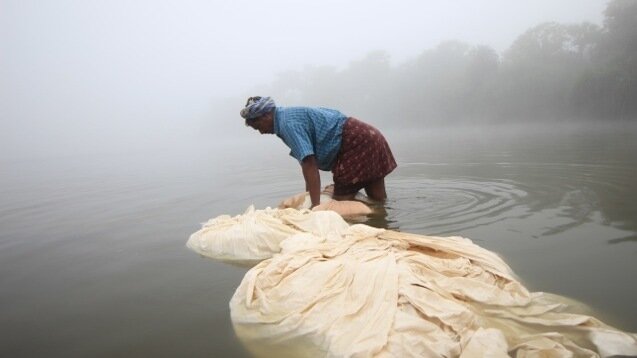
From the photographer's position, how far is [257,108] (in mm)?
4043

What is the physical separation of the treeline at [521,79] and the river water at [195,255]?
52.5 feet

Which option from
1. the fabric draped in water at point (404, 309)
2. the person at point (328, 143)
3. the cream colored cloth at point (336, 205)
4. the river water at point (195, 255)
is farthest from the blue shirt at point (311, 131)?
the fabric draped in water at point (404, 309)

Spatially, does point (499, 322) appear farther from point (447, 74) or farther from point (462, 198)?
point (447, 74)

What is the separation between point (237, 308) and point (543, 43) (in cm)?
3243

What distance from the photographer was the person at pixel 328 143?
408 cm

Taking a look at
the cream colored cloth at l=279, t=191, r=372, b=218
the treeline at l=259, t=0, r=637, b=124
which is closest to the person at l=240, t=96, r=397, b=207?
the cream colored cloth at l=279, t=191, r=372, b=218

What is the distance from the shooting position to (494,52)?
29.9 m

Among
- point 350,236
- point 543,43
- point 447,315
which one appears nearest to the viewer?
point 447,315

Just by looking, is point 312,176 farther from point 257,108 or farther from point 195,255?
point 195,255

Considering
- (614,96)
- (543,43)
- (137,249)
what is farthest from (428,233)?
(543,43)

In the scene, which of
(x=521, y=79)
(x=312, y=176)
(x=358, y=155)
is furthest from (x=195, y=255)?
(x=521, y=79)

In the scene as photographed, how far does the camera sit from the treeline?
1983 cm

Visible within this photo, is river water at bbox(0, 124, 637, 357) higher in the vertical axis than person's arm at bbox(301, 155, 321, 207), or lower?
lower

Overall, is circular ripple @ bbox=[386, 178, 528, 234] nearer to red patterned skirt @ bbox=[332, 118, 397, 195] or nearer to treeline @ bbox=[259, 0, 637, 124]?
red patterned skirt @ bbox=[332, 118, 397, 195]
